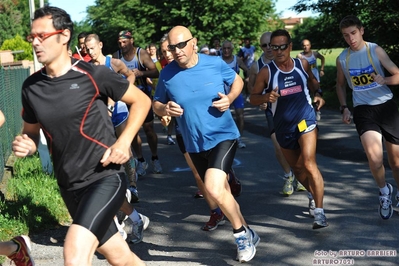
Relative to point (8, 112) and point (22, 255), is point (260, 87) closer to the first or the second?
point (22, 255)

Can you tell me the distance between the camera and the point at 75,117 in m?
4.57

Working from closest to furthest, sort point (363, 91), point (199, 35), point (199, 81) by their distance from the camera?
point (199, 81), point (363, 91), point (199, 35)

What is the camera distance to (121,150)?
4.47 meters

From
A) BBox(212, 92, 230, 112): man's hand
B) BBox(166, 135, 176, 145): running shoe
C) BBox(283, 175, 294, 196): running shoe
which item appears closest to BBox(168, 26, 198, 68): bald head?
BBox(212, 92, 230, 112): man's hand

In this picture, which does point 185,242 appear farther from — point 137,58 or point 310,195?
point 137,58

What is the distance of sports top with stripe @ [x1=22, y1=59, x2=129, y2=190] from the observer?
180 inches

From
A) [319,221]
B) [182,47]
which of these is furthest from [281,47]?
[319,221]

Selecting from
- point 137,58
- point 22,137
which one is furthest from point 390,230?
point 137,58

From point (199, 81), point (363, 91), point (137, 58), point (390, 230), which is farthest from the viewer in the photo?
point (137, 58)

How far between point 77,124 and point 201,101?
2024 millimetres

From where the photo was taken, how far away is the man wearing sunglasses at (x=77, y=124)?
456cm

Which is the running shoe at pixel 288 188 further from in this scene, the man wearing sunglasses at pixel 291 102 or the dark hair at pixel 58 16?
the dark hair at pixel 58 16

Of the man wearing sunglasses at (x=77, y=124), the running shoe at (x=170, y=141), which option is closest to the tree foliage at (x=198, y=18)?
the running shoe at (x=170, y=141)

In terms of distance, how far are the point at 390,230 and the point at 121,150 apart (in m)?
3.54
